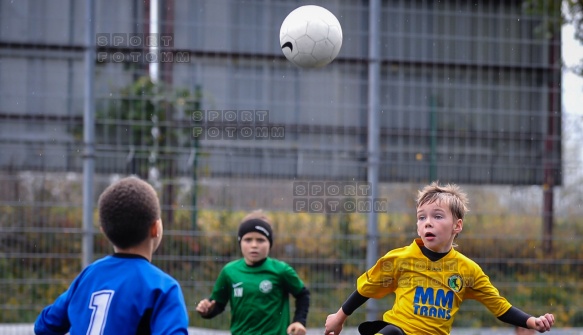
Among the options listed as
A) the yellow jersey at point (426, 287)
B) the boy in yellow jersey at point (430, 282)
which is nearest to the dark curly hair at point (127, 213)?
the boy in yellow jersey at point (430, 282)

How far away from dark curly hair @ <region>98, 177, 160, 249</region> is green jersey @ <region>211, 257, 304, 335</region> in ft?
8.80

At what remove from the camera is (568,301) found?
8383mm

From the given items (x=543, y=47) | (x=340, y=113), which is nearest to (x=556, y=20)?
(x=543, y=47)

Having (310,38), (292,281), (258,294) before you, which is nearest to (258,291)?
(258,294)

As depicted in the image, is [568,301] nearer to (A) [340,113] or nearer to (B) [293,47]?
(A) [340,113]

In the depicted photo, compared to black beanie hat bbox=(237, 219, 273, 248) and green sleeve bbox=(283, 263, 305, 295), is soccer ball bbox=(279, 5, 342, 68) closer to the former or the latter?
black beanie hat bbox=(237, 219, 273, 248)

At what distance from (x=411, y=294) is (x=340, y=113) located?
3414 millimetres

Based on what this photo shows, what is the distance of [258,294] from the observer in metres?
5.95

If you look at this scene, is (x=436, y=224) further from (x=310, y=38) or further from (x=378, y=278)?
(x=310, y=38)

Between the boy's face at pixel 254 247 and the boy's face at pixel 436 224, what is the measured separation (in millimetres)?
1604

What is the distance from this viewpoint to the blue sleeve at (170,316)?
3182 millimetres

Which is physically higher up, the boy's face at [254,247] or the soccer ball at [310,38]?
the soccer ball at [310,38]

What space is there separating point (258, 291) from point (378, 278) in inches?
54.3

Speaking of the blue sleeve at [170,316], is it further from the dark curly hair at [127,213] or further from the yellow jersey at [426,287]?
the yellow jersey at [426,287]
